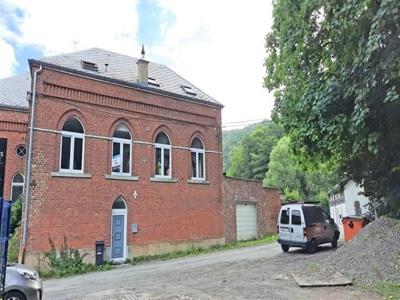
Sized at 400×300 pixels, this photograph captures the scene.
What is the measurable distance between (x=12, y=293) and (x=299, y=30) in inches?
376

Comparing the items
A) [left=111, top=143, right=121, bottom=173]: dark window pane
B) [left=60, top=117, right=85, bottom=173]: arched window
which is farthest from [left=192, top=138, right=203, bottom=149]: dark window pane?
[left=60, top=117, right=85, bottom=173]: arched window

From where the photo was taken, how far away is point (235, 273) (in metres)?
12.1

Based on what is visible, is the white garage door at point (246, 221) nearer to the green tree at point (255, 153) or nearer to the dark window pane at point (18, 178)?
the dark window pane at point (18, 178)

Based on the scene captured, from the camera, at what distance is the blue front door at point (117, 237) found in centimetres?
1773

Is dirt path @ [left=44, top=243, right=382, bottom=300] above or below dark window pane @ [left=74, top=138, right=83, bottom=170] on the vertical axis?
below

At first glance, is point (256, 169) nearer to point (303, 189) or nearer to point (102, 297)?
point (303, 189)

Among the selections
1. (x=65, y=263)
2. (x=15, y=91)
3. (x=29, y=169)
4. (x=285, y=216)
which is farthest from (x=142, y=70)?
(x=285, y=216)

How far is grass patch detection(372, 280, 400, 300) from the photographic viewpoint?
8367 mm

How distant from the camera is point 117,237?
705 inches

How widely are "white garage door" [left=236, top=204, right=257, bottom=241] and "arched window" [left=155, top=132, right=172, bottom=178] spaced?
573 cm

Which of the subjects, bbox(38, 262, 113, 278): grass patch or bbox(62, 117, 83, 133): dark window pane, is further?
bbox(62, 117, 83, 133): dark window pane

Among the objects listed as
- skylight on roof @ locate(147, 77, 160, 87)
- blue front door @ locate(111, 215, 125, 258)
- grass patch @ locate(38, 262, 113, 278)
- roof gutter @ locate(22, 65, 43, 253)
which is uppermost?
skylight on roof @ locate(147, 77, 160, 87)

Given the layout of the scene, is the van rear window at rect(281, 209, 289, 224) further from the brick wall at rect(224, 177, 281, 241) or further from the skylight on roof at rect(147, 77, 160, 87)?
the skylight on roof at rect(147, 77, 160, 87)

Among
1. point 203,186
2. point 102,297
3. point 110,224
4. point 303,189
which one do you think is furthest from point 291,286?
point 303,189
